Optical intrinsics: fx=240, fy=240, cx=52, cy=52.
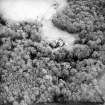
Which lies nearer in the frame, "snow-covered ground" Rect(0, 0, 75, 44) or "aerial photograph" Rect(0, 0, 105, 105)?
"aerial photograph" Rect(0, 0, 105, 105)

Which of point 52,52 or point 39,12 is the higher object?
point 39,12

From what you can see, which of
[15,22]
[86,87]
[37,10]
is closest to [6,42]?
[15,22]

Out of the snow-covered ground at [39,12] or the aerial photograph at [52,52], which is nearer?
the aerial photograph at [52,52]

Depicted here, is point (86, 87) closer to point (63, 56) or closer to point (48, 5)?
point (63, 56)

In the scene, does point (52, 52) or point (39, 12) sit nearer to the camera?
point (52, 52)
